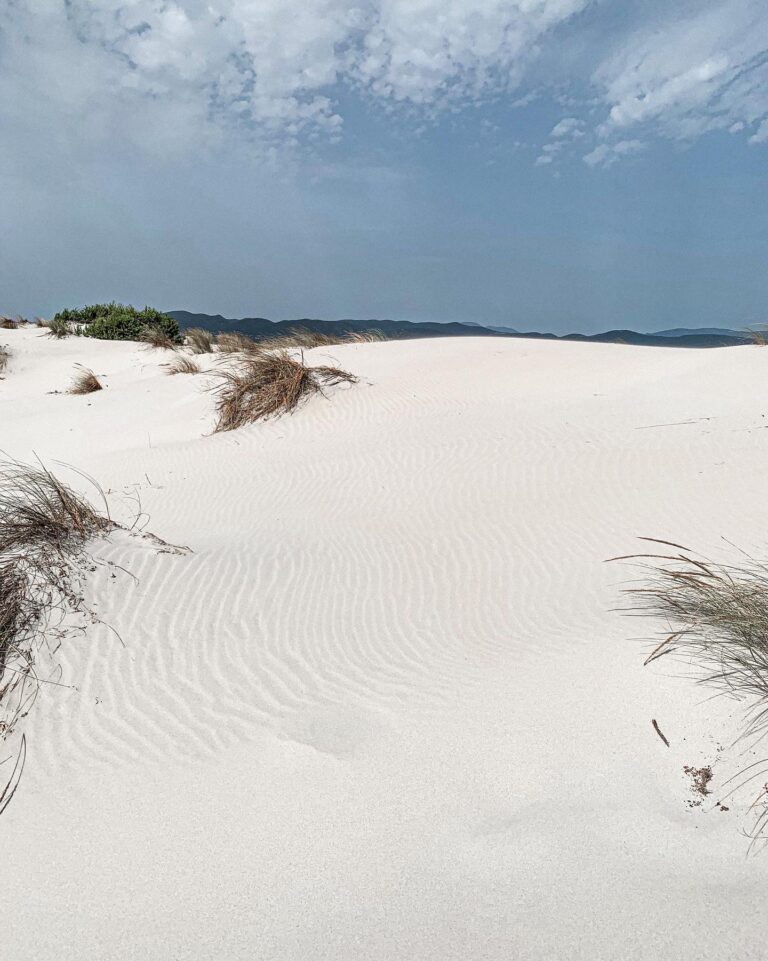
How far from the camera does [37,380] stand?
16.3 m

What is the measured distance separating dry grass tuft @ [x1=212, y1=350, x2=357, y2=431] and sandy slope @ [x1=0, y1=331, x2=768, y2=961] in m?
3.96

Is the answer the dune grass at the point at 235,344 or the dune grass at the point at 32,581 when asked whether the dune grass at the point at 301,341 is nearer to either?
the dune grass at the point at 235,344

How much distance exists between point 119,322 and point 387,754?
20.1m

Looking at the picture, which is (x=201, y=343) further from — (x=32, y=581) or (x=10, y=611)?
(x=10, y=611)

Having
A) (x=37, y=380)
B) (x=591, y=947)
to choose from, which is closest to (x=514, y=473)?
(x=591, y=947)

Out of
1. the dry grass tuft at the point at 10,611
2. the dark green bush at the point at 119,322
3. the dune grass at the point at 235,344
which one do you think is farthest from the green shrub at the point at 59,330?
the dry grass tuft at the point at 10,611

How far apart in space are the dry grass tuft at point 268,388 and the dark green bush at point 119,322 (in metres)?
9.23

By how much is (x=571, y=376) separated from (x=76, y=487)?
7454mm

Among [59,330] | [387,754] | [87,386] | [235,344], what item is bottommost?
[387,754]

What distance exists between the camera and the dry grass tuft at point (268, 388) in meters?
9.98

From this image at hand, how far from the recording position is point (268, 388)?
33.5ft

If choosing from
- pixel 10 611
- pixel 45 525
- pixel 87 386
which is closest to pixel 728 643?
pixel 10 611

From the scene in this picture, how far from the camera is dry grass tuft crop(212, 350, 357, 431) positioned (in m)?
9.98

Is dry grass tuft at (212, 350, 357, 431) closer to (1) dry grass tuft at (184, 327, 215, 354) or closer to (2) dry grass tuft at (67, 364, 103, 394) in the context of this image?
(2) dry grass tuft at (67, 364, 103, 394)
